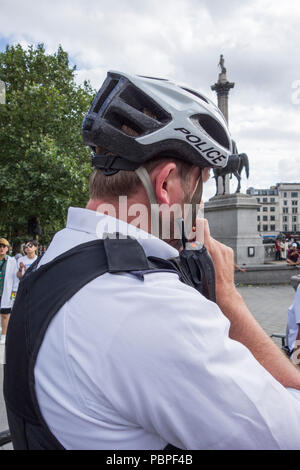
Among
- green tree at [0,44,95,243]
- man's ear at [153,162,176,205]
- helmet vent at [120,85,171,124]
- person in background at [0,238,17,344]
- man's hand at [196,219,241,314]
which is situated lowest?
person in background at [0,238,17,344]

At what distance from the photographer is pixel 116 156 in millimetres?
1276

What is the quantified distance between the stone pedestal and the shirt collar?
15172 mm

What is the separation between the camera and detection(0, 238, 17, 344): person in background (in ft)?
24.1

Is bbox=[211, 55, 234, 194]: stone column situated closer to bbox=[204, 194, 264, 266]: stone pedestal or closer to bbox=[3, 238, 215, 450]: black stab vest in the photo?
bbox=[204, 194, 264, 266]: stone pedestal

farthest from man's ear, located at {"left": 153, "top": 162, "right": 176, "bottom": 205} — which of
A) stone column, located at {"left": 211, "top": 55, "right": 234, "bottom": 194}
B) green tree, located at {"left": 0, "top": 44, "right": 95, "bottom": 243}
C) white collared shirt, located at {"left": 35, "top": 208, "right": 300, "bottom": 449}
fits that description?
stone column, located at {"left": 211, "top": 55, "right": 234, "bottom": 194}

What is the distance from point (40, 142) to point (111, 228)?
20068mm

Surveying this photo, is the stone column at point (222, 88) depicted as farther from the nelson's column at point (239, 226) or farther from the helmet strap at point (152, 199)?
the helmet strap at point (152, 199)

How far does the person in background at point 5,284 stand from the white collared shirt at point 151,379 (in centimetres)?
689

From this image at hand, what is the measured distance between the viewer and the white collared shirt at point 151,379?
85 cm

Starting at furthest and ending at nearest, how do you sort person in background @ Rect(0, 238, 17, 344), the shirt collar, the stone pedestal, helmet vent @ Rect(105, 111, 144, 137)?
the stone pedestal → person in background @ Rect(0, 238, 17, 344) → helmet vent @ Rect(105, 111, 144, 137) → the shirt collar
